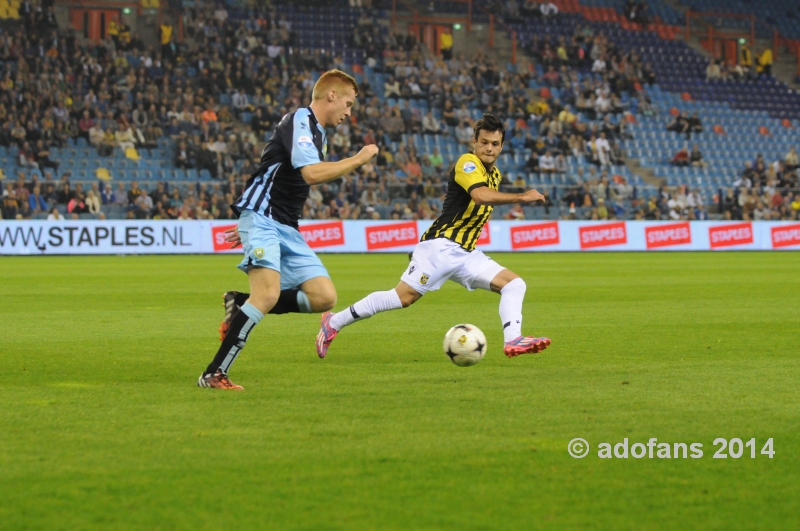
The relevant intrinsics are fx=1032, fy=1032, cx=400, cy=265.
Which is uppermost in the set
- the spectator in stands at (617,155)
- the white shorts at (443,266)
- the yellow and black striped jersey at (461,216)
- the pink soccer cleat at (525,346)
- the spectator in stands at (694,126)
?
the spectator in stands at (694,126)

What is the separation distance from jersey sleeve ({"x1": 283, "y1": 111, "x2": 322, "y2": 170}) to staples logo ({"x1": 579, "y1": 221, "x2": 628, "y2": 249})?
25.7 metres

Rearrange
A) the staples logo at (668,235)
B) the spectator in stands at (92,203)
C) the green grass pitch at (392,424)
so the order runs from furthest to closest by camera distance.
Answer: the staples logo at (668,235), the spectator in stands at (92,203), the green grass pitch at (392,424)

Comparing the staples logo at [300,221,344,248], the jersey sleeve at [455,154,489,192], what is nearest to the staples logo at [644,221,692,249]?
the staples logo at [300,221,344,248]

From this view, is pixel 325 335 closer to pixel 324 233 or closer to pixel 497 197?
pixel 497 197

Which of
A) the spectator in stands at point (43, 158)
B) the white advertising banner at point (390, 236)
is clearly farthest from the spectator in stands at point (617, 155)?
the spectator in stands at point (43, 158)

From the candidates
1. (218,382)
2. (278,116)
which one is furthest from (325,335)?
(278,116)

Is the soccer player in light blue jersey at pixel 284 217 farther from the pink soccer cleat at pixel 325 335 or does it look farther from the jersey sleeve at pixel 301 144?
the pink soccer cleat at pixel 325 335

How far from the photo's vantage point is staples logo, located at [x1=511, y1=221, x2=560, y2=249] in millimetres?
30953

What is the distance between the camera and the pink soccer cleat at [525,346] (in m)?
7.54

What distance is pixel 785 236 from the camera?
109 feet

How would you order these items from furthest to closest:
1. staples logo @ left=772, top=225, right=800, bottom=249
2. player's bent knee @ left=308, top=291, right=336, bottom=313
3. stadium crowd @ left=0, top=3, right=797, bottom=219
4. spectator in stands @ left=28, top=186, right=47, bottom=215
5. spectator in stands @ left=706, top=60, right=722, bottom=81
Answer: spectator in stands @ left=706, top=60, right=722, bottom=81 → staples logo @ left=772, top=225, right=800, bottom=249 → stadium crowd @ left=0, top=3, right=797, bottom=219 → spectator in stands @ left=28, top=186, right=47, bottom=215 → player's bent knee @ left=308, top=291, right=336, bottom=313

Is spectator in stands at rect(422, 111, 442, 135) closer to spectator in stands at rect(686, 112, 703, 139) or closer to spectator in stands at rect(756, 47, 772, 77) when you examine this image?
spectator in stands at rect(686, 112, 703, 139)
